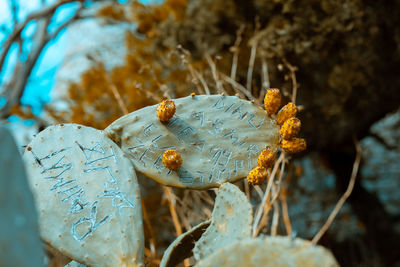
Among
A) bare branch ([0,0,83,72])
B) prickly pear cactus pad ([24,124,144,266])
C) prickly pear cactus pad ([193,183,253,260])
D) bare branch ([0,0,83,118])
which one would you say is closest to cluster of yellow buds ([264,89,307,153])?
prickly pear cactus pad ([193,183,253,260])

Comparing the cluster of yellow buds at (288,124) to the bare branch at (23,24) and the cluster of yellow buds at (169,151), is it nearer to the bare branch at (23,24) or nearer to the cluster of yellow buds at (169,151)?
the cluster of yellow buds at (169,151)

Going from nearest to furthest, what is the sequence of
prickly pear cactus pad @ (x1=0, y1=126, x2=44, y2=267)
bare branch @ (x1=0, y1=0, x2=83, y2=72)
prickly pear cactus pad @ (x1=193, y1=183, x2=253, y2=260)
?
prickly pear cactus pad @ (x1=0, y1=126, x2=44, y2=267)
prickly pear cactus pad @ (x1=193, y1=183, x2=253, y2=260)
bare branch @ (x1=0, y1=0, x2=83, y2=72)

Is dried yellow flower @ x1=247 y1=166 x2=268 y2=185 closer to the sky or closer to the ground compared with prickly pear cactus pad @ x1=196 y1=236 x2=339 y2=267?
closer to the ground

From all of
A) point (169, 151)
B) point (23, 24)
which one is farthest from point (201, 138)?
point (23, 24)

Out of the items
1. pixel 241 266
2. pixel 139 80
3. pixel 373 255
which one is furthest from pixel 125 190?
pixel 373 255

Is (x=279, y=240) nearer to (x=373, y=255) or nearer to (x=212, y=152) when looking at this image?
(x=212, y=152)

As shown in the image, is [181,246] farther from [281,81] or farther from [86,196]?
[281,81]

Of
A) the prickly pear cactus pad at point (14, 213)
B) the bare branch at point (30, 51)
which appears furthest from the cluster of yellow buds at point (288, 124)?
the bare branch at point (30, 51)

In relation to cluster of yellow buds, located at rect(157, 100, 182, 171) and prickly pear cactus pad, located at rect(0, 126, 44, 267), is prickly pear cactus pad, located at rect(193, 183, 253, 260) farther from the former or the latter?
prickly pear cactus pad, located at rect(0, 126, 44, 267)
